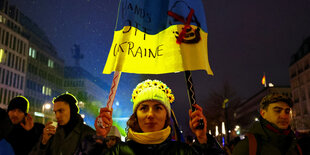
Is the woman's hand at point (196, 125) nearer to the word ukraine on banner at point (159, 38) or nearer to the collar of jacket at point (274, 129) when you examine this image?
the word ukraine on banner at point (159, 38)

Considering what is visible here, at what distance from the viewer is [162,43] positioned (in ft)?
13.8

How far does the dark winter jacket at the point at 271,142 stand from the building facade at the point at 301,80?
62.6 m

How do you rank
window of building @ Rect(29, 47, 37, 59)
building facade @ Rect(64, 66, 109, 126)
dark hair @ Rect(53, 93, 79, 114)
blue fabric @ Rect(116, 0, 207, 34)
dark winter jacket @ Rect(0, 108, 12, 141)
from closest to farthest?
dark hair @ Rect(53, 93, 79, 114) < blue fabric @ Rect(116, 0, 207, 34) < dark winter jacket @ Rect(0, 108, 12, 141) < window of building @ Rect(29, 47, 37, 59) < building facade @ Rect(64, 66, 109, 126)

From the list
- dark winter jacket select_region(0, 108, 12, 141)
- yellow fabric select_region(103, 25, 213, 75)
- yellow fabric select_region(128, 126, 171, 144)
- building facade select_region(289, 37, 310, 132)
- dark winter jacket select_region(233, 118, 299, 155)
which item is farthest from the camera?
building facade select_region(289, 37, 310, 132)

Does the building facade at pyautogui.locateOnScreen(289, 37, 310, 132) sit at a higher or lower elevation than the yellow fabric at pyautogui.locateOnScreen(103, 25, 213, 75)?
higher

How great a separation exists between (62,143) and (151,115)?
1.77m

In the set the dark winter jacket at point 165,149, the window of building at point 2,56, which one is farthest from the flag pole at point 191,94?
the window of building at point 2,56

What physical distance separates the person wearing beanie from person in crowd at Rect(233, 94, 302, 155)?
345 cm

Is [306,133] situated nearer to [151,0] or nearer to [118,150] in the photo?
[151,0]

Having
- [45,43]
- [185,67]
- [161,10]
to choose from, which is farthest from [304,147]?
[45,43]

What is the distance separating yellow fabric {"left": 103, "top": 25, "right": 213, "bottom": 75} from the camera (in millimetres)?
3775

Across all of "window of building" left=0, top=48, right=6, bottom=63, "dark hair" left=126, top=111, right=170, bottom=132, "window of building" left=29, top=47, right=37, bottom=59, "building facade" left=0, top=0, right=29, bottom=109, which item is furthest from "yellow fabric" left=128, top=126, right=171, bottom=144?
"window of building" left=29, top=47, right=37, bottom=59

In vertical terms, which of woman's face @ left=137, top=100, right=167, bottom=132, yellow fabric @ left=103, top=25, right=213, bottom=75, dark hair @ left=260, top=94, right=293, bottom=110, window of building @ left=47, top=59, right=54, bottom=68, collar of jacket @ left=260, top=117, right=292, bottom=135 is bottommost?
collar of jacket @ left=260, top=117, right=292, bottom=135

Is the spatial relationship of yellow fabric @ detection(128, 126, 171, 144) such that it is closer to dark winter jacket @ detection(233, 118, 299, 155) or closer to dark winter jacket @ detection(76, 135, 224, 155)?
dark winter jacket @ detection(76, 135, 224, 155)
